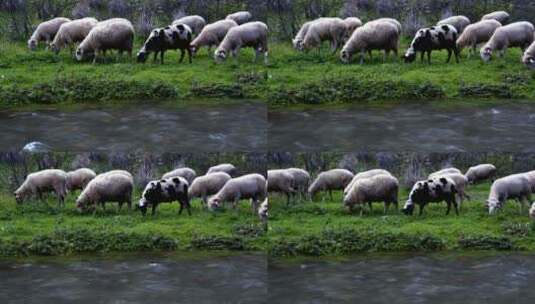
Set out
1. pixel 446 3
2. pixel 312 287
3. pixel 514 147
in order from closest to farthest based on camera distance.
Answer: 1. pixel 312 287
2. pixel 514 147
3. pixel 446 3

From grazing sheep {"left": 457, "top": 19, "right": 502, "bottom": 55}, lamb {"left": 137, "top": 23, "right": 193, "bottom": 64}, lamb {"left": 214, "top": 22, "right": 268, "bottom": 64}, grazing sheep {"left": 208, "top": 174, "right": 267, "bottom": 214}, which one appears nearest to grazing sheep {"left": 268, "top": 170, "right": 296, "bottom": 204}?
grazing sheep {"left": 208, "top": 174, "right": 267, "bottom": 214}

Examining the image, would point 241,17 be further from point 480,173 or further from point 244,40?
point 480,173

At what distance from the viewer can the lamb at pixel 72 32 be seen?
742 inches

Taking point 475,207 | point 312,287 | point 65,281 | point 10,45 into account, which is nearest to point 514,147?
point 475,207

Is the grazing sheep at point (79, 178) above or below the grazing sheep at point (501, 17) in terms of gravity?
below

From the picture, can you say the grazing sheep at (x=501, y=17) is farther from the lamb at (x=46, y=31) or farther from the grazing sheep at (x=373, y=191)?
the lamb at (x=46, y=31)

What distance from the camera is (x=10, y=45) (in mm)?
18938

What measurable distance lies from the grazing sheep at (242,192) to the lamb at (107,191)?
1246 millimetres

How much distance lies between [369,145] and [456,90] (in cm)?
169

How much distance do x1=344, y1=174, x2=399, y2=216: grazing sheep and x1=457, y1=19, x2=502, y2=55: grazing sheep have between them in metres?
2.96

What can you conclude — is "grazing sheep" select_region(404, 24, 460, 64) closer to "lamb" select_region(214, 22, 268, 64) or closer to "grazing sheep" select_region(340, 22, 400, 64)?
"grazing sheep" select_region(340, 22, 400, 64)

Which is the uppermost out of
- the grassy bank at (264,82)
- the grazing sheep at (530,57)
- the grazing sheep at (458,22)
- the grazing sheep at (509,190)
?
the grazing sheep at (458,22)

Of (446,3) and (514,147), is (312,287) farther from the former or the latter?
(446,3)

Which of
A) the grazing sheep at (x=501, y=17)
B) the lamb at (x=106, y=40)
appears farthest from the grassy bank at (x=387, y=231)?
the grazing sheep at (x=501, y=17)
